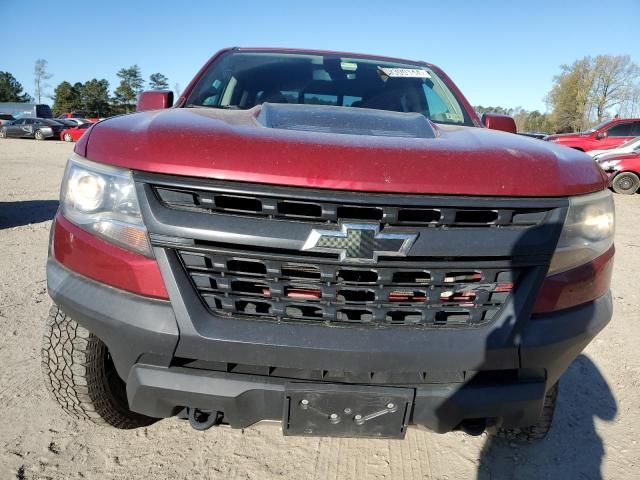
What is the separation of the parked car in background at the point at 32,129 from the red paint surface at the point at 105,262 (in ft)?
112

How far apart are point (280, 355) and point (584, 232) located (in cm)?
112

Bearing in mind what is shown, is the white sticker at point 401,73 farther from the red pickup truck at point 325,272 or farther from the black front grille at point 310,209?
the black front grille at point 310,209

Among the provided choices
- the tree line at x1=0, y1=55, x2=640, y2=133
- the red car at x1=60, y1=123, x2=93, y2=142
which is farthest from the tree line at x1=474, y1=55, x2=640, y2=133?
the red car at x1=60, y1=123, x2=93, y2=142

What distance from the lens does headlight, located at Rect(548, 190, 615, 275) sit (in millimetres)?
1668

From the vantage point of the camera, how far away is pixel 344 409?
1608mm

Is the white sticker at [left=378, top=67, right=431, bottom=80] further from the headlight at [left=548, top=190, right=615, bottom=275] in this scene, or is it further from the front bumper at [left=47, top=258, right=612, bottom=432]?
the front bumper at [left=47, top=258, right=612, bottom=432]

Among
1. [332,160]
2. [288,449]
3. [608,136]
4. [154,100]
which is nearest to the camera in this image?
[332,160]

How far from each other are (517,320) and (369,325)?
1.58ft

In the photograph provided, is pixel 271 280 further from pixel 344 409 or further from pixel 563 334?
pixel 563 334

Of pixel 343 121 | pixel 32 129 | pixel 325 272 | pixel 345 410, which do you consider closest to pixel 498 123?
pixel 343 121

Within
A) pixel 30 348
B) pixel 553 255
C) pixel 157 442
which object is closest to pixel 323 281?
pixel 553 255

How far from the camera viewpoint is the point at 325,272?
5.01 feet

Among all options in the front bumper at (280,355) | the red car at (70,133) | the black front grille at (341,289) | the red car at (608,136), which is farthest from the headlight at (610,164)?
the red car at (70,133)

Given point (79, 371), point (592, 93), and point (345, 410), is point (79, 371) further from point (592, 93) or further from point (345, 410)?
point (592, 93)
